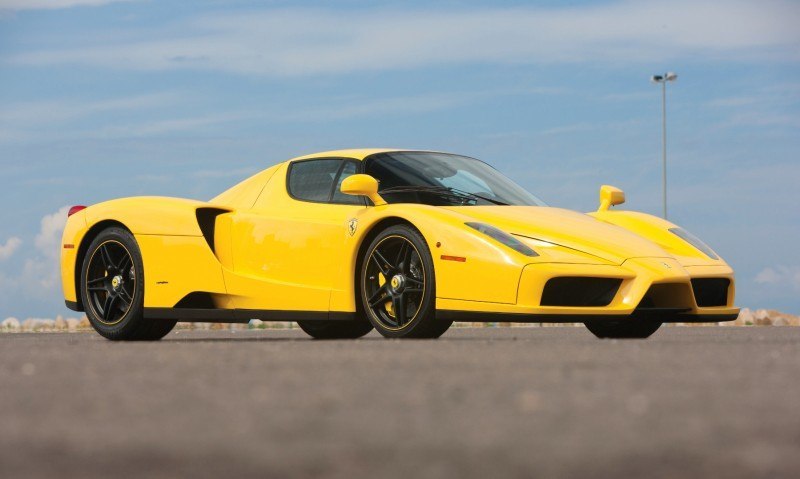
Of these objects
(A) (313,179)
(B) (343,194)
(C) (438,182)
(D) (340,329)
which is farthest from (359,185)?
(D) (340,329)

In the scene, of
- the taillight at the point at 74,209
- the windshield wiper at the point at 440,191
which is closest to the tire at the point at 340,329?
the windshield wiper at the point at 440,191

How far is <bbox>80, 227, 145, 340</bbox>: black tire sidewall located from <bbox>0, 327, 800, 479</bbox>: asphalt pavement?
299 centimetres

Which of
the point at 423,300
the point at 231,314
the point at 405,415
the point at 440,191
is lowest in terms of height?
the point at 231,314

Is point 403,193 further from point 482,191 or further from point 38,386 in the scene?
point 38,386

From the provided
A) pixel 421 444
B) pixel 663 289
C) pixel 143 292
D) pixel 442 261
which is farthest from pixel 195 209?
pixel 421 444

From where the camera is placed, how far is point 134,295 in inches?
385

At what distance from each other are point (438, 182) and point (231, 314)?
186 centimetres

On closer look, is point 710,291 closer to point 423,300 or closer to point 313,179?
point 423,300

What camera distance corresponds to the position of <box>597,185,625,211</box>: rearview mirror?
1019 cm

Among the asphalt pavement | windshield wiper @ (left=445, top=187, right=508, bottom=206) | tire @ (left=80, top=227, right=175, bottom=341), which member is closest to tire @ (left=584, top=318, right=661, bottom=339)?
windshield wiper @ (left=445, top=187, right=508, bottom=206)

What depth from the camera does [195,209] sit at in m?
9.73

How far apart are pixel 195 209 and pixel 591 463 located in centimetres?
689

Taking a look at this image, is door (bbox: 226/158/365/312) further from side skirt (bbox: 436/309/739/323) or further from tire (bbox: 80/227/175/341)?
side skirt (bbox: 436/309/739/323)

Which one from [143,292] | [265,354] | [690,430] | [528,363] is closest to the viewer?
[690,430]
